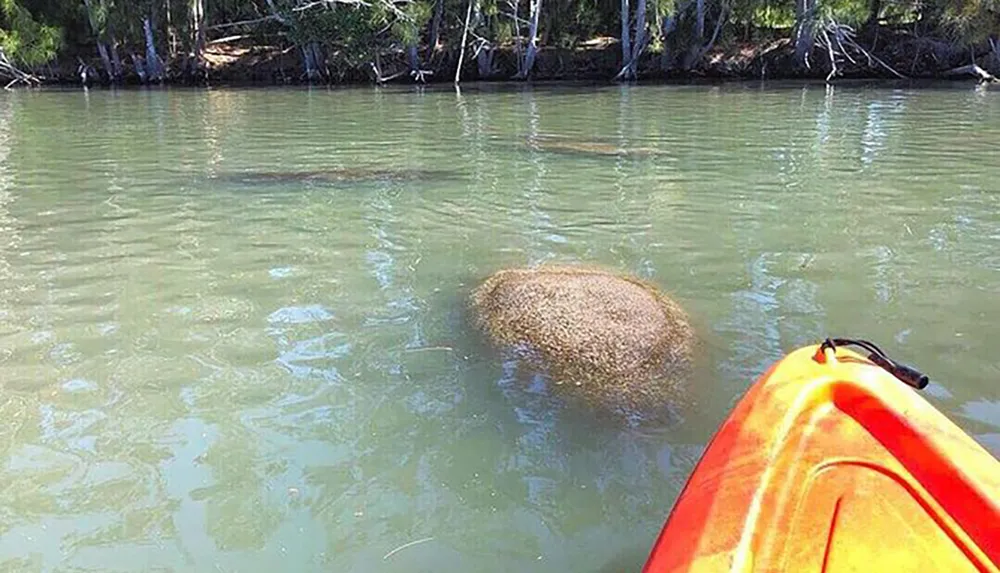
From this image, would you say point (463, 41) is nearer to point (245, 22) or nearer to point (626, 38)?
point (626, 38)

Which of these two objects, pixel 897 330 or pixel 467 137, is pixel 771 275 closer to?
pixel 897 330

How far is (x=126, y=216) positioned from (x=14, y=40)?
30.3 metres

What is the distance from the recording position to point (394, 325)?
6.58 metres

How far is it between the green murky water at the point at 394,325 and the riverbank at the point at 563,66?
20025 mm

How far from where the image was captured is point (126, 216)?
10.1 meters

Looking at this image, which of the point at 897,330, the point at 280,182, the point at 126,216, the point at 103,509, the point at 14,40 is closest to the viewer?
the point at 103,509

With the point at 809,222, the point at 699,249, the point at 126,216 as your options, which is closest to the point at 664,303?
the point at 699,249

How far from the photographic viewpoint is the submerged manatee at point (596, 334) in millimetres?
5262

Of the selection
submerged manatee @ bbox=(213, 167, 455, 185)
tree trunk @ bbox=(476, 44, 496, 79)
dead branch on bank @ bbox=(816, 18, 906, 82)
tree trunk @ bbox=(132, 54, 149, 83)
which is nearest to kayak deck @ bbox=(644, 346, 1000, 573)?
submerged manatee @ bbox=(213, 167, 455, 185)

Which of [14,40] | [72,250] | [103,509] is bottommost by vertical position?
[103,509]

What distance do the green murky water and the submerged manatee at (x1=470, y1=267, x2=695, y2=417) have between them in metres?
0.23

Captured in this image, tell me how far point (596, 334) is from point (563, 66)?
34.3m

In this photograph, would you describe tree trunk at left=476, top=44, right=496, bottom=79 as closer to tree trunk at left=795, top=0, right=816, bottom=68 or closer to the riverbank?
the riverbank

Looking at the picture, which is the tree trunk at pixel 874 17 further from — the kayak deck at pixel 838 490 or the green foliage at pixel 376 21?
the kayak deck at pixel 838 490
